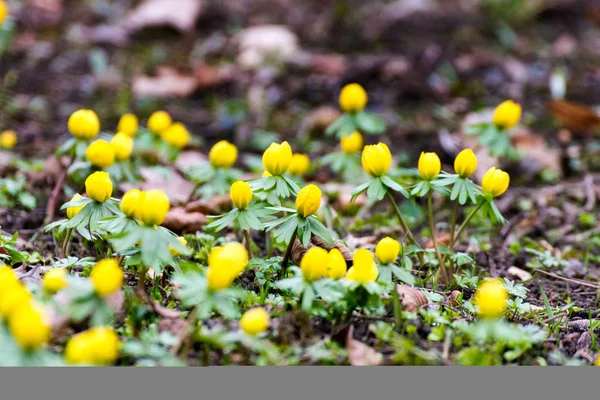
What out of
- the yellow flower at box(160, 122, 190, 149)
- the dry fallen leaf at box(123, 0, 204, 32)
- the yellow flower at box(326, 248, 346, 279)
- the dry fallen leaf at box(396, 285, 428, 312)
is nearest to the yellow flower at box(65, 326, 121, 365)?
the yellow flower at box(326, 248, 346, 279)

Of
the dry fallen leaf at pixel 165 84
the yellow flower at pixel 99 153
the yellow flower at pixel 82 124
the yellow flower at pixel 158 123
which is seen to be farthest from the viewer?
the dry fallen leaf at pixel 165 84

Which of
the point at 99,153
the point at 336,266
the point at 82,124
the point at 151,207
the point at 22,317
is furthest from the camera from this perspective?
the point at 82,124

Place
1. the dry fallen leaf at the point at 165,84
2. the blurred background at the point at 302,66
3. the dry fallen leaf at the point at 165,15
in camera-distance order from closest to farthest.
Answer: the blurred background at the point at 302,66 → the dry fallen leaf at the point at 165,84 → the dry fallen leaf at the point at 165,15

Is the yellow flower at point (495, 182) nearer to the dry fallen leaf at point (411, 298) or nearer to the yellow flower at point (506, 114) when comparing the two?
the dry fallen leaf at point (411, 298)

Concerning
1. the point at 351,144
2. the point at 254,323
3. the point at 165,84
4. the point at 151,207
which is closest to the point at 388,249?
the point at 254,323

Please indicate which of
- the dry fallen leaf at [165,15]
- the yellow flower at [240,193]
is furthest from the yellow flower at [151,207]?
the dry fallen leaf at [165,15]

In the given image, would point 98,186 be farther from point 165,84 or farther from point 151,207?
point 165,84

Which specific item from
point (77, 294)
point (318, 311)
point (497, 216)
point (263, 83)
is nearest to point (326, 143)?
point (263, 83)
